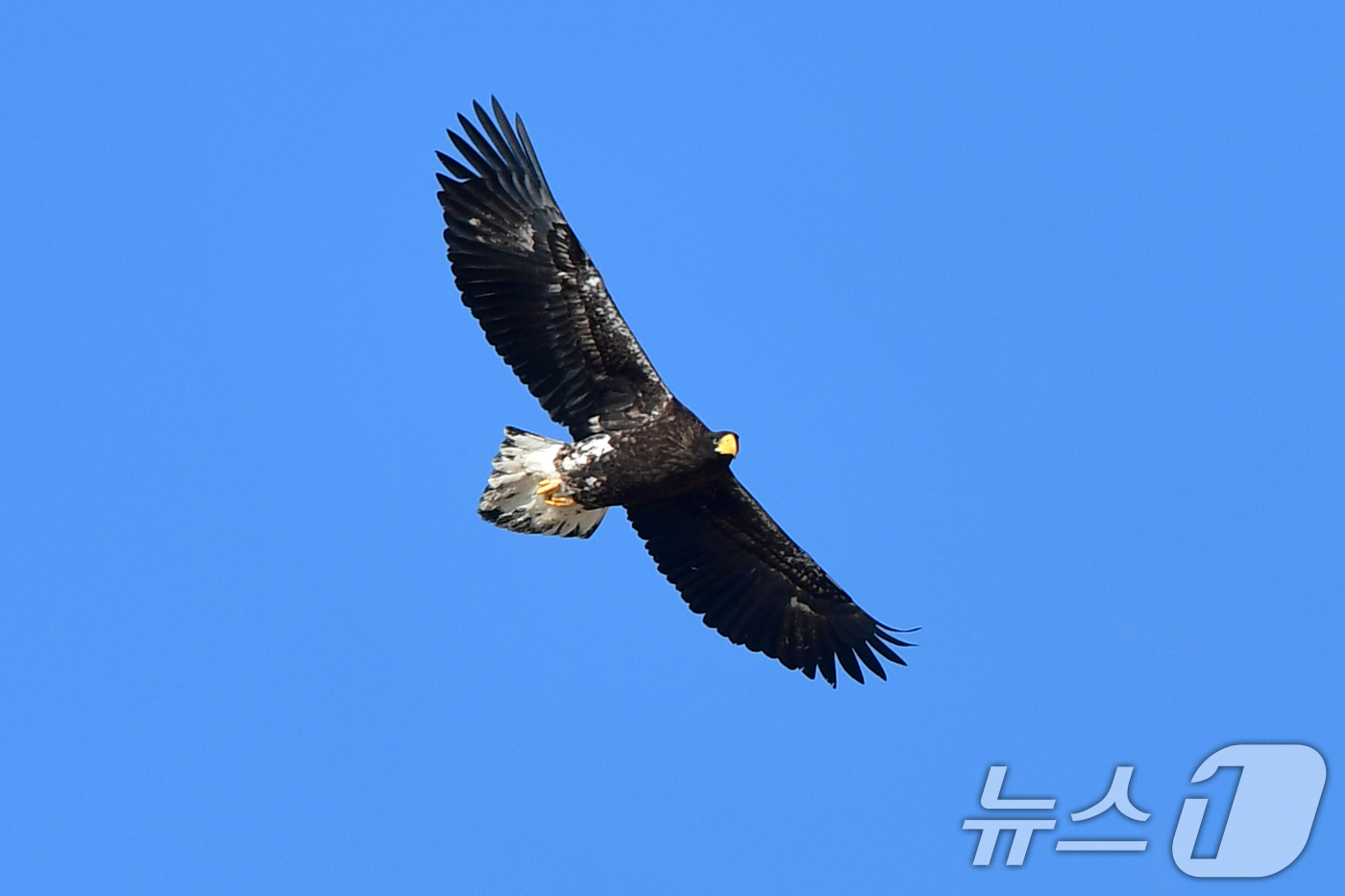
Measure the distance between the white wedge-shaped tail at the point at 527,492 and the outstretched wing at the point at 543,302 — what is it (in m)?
0.37

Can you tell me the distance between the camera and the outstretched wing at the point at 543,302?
51.0ft

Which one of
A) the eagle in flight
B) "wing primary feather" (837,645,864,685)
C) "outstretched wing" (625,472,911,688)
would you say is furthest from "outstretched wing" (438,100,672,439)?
"wing primary feather" (837,645,864,685)

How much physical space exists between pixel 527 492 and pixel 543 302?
1605 mm

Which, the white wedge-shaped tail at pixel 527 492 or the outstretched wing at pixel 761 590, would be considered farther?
the outstretched wing at pixel 761 590

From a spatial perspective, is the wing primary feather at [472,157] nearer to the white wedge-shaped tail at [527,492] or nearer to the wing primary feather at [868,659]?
the white wedge-shaped tail at [527,492]

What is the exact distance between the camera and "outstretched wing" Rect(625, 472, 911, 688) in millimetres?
16703

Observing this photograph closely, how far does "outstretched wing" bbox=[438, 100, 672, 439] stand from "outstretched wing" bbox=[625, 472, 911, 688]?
1401 millimetres

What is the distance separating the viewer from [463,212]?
15.6 meters

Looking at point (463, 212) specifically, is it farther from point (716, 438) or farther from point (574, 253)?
point (716, 438)

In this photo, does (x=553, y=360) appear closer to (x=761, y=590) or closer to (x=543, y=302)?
(x=543, y=302)

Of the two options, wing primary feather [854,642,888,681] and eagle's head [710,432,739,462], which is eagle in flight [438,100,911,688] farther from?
wing primary feather [854,642,888,681]

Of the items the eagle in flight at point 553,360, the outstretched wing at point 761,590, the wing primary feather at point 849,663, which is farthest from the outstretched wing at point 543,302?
the wing primary feather at point 849,663

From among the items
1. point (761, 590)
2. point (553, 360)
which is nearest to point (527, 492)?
point (553, 360)

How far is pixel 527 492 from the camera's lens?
52.4 feet
